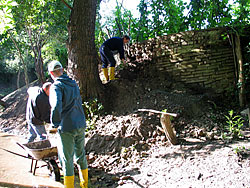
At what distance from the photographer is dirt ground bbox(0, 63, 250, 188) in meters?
3.33

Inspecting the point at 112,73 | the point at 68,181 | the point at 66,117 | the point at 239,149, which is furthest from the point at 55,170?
the point at 112,73

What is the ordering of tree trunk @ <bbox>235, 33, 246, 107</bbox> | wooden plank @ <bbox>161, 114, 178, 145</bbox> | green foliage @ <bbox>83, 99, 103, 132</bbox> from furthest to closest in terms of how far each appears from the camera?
green foliage @ <bbox>83, 99, 103, 132</bbox> → tree trunk @ <bbox>235, 33, 246, 107</bbox> → wooden plank @ <bbox>161, 114, 178, 145</bbox>

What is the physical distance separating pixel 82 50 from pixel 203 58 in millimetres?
3317

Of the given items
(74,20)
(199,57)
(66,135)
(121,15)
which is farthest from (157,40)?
(66,135)

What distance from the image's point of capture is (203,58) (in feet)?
20.0

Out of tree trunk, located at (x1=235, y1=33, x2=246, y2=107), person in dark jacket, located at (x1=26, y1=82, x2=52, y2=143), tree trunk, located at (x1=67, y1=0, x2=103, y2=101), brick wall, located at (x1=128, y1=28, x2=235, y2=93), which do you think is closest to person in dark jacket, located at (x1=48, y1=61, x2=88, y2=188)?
person in dark jacket, located at (x1=26, y1=82, x2=52, y2=143)

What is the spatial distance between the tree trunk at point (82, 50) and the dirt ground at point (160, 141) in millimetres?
567

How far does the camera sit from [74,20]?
616 cm

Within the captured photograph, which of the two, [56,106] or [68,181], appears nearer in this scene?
[56,106]

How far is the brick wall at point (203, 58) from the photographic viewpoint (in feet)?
19.8

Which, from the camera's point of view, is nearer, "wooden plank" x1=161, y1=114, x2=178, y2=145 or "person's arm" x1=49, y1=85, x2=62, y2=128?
"person's arm" x1=49, y1=85, x2=62, y2=128

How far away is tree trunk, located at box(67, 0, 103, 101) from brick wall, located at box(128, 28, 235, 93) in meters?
2.24

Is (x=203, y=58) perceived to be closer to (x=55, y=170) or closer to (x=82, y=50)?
(x=82, y=50)

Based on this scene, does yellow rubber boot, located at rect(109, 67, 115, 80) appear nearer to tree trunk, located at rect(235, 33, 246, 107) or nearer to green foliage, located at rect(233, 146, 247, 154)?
tree trunk, located at rect(235, 33, 246, 107)
